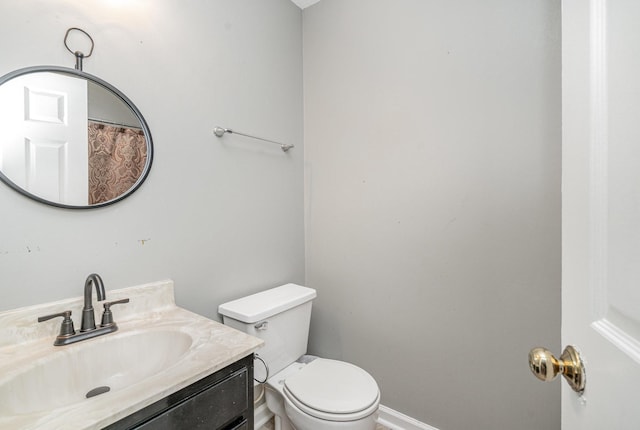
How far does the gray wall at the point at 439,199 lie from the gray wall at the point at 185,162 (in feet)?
0.83

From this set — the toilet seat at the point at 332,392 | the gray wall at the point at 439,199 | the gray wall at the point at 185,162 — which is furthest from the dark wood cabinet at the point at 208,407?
the gray wall at the point at 439,199

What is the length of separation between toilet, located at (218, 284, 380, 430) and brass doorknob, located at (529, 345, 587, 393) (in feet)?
2.76

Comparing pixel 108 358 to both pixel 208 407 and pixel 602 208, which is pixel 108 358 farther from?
pixel 602 208

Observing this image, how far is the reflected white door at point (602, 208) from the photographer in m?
0.36

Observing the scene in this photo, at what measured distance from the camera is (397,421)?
5.09 ft

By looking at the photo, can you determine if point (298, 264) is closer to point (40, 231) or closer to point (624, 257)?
point (40, 231)

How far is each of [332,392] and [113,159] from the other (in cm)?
130

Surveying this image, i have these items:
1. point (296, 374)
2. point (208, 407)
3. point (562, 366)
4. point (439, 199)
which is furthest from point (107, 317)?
point (439, 199)

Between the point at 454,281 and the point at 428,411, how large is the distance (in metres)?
0.70

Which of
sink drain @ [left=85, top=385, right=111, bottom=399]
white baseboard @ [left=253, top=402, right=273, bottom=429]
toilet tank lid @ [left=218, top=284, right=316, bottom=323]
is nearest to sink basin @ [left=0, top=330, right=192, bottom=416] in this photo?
sink drain @ [left=85, top=385, right=111, bottom=399]

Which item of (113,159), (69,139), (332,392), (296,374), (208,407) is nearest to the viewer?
(208,407)

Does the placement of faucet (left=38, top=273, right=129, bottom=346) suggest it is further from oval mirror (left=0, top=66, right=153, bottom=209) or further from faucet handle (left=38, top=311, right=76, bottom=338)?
oval mirror (left=0, top=66, right=153, bottom=209)

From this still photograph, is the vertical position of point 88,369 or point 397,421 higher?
point 88,369

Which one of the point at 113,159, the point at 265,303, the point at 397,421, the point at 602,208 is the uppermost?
the point at 113,159
